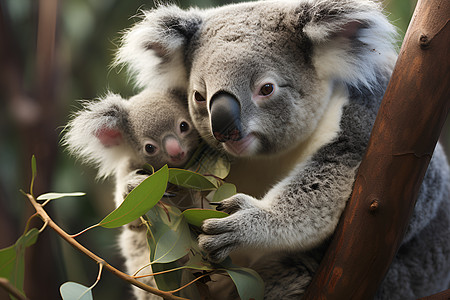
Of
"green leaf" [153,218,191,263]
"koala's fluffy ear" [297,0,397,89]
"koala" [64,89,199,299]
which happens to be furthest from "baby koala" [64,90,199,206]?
"koala's fluffy ear" [297,0,397,89]

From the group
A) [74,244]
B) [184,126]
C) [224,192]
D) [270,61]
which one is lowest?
[74,244]

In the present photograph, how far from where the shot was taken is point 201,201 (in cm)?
172

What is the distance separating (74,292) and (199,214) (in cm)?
43

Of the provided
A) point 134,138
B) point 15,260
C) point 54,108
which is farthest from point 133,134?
point 54,108

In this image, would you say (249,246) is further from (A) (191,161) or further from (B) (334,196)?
(A) (191,161)

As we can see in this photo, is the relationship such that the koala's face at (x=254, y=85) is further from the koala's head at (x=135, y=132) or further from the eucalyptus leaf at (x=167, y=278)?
the eucalyptus leaf at (x=167, y=278)

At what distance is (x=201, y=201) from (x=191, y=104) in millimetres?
385

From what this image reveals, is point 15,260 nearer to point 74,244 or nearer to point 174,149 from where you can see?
point 74,244

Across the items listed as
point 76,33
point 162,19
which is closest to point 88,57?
point 76,33

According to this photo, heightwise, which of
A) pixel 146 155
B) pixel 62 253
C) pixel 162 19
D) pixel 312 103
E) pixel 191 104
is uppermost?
pixel 162 19

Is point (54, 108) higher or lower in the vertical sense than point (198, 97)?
lower

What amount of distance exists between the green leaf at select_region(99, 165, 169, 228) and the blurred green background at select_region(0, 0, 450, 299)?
133 centimetres

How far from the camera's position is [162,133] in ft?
6.11

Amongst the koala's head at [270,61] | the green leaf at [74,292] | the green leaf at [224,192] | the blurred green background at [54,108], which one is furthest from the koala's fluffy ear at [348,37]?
the blurred green background at [54,108]
